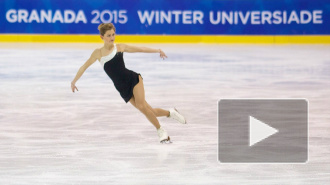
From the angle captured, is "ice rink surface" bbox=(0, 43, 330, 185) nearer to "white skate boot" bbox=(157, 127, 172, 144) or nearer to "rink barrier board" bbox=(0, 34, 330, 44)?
"white skate boot" bbox=(157, 127, 172, 144)

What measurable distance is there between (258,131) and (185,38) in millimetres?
8979

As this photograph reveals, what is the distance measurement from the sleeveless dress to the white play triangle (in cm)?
90

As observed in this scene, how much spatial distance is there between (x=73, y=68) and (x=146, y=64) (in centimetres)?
112

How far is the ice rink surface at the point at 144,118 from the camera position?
4121mm

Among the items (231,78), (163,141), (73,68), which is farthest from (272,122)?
(73,68)

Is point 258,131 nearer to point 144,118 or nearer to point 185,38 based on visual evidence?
point 144,118

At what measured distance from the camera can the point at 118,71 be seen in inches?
191

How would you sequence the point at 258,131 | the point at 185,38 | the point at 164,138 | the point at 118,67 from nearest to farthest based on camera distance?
the point at 118,67 → the point at 164,138 → the point at 258,131 → the point at 185,38

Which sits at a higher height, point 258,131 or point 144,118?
point 144,118
